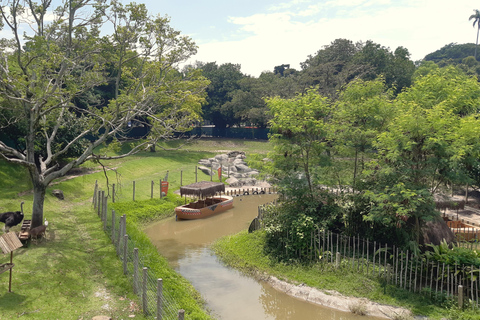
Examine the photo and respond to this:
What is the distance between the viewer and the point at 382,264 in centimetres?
1594

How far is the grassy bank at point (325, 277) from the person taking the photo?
13063 millimetres

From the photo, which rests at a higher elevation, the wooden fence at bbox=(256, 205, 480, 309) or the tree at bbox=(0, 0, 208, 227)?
the tree at bbox=(0, 0, 208, 227)

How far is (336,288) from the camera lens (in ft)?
48.8

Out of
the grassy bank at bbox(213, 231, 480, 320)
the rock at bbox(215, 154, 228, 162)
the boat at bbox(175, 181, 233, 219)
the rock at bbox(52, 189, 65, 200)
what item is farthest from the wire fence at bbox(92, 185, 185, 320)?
the rock at bbox(215, 154, 228, 162)

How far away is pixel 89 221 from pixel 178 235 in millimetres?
5423

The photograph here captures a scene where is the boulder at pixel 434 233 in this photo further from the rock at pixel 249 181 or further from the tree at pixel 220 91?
the tree at pixel 220 91

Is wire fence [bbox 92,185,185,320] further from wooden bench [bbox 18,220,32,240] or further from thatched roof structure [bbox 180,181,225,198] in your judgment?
thatched roof structure [bbox 180,181,225,198]

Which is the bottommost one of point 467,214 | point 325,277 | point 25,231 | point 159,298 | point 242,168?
point 325,277

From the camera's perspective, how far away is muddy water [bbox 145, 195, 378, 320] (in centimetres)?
1401

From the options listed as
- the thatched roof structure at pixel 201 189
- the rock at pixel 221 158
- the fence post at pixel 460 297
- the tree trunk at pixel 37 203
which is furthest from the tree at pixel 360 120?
the rock at pixel 221 158

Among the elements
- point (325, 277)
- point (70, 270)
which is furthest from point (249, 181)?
point (70, 270)

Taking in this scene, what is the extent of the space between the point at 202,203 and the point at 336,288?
52.2 ft

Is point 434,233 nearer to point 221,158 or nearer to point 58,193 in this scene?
point 58,193

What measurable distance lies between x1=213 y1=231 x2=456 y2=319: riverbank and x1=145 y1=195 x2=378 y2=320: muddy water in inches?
14.3
